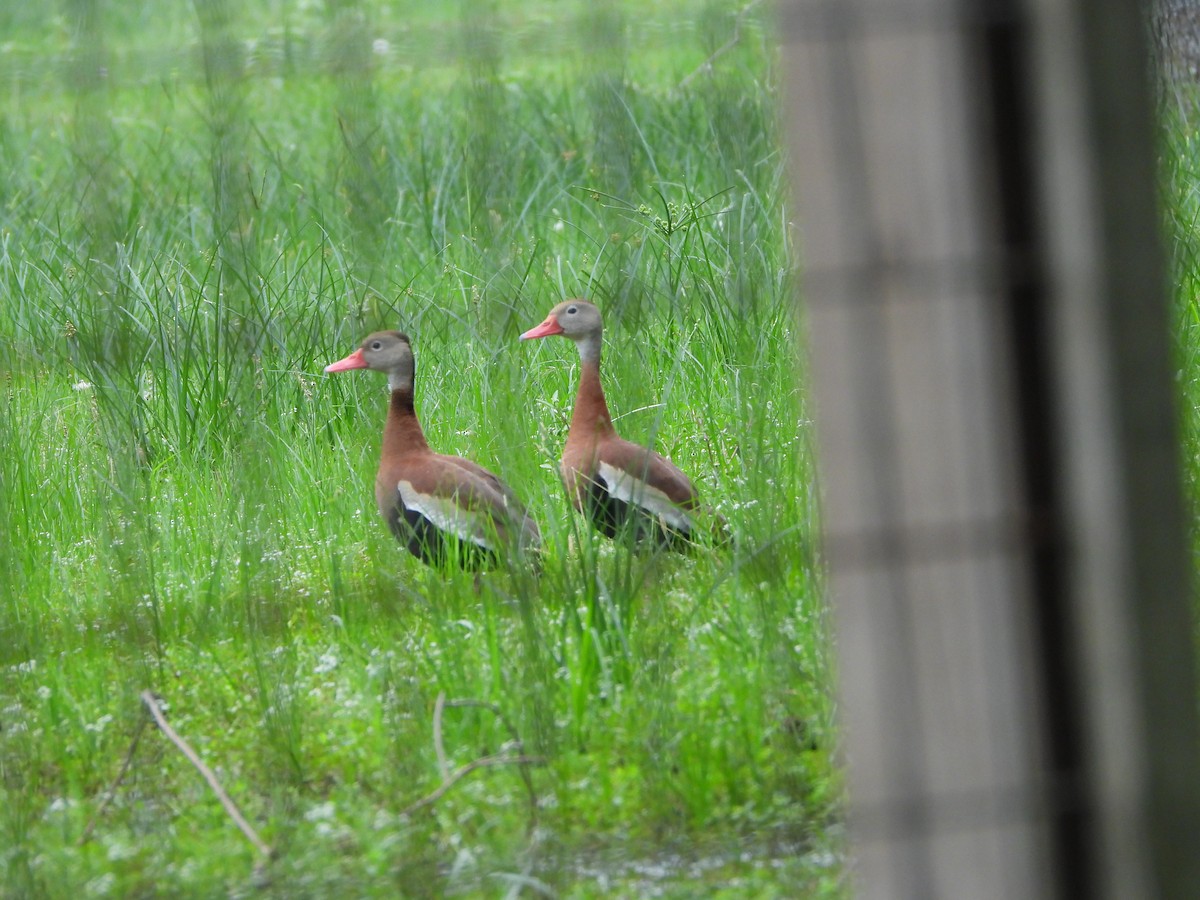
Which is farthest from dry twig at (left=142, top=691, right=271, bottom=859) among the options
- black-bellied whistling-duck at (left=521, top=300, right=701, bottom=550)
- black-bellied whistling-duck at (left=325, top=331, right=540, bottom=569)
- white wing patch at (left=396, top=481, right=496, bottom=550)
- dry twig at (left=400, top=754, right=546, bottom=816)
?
black-bellied whistling-duck at (left=521, top=300, right=701, bottom=550)

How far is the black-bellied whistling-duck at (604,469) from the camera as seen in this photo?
3.27 meters

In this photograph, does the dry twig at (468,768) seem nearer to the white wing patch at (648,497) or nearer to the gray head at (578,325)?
the white wing patch at (648,497)

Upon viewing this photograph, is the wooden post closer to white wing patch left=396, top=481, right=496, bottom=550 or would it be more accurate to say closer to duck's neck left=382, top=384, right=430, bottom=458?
white wing patch left=396, top=481, right=496, bottom=550

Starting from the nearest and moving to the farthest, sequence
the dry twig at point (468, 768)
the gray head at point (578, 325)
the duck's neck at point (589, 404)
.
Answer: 1. the dry twig at point (468, 768)
2. the duck's neck at point (589, 404)
3. the gray head at point (578, 325)

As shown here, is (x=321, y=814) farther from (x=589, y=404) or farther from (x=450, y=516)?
(x=589, y=404)

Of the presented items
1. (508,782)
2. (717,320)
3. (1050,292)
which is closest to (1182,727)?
(1050,292)

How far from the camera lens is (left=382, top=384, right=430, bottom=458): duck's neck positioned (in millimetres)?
3793

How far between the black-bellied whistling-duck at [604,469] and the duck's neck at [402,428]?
1.23 feet

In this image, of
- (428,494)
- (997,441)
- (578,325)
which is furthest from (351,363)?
(997,441)

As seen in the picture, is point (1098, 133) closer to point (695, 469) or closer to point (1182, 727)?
point (1182, 727)

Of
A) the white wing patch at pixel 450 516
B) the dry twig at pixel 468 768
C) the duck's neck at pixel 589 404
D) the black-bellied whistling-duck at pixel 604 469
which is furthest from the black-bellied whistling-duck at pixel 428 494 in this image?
the dry twig at pixel 468 768

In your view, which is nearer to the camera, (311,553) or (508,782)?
(508,782)

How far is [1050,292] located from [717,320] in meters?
2.79

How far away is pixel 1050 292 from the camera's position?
1.17 m
